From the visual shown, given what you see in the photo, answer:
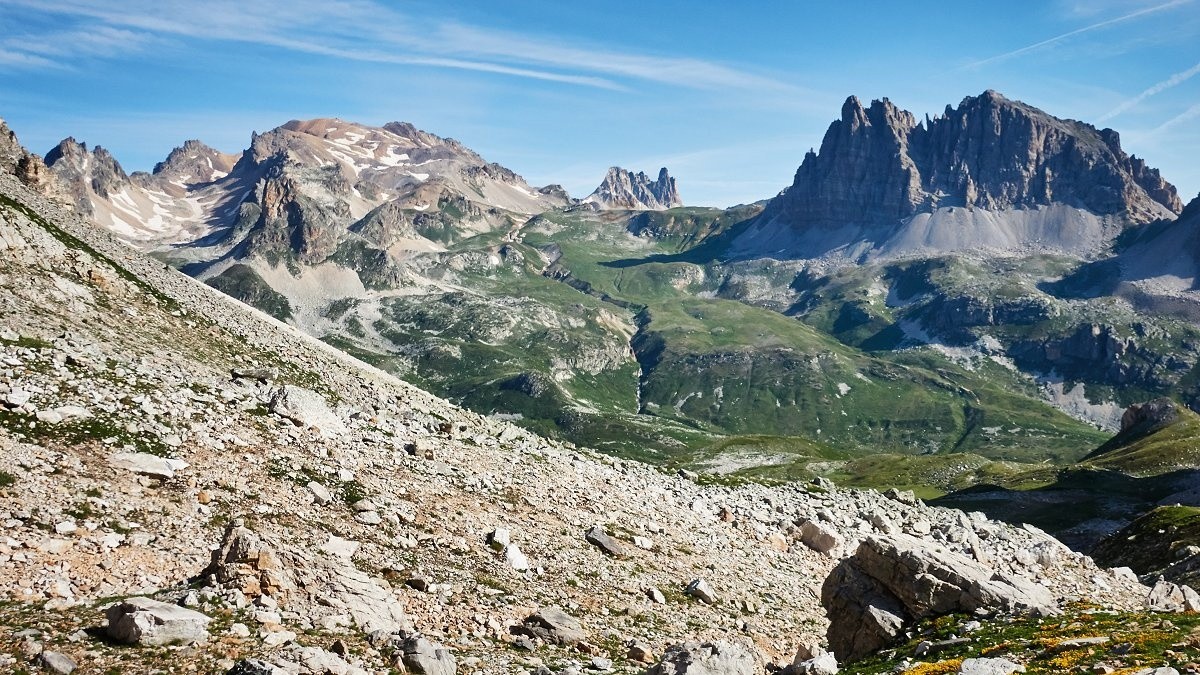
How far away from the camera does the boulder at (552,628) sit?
89.0ft

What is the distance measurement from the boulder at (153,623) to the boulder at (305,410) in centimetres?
1759

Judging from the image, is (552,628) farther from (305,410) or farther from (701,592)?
(305,410)

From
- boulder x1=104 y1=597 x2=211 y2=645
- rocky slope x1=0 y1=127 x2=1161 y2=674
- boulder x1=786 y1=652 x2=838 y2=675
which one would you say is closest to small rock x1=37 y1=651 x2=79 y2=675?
rocky slope x1=0 y1=127 x2=1161 y2=674

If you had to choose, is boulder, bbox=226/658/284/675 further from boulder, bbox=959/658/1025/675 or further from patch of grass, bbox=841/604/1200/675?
boulder, bbox=959/658/1025/675

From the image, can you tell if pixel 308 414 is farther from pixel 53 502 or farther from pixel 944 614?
pixel 944 614

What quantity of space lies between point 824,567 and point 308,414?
29111mm

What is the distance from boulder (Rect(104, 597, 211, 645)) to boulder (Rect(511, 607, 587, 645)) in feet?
33.5

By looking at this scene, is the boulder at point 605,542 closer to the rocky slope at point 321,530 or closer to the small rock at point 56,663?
the rocky slope at point 321,530

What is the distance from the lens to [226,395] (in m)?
38.2

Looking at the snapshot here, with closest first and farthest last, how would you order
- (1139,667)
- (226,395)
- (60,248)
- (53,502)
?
(1139,667), (53,502), (226,395), (60,248)

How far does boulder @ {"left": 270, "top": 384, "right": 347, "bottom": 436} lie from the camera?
38.4m

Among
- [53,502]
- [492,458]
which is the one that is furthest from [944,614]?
[53,502]

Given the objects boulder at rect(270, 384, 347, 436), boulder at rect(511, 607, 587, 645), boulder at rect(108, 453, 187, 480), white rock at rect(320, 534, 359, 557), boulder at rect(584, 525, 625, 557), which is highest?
boulder at rect(270, 384, 347, 436)

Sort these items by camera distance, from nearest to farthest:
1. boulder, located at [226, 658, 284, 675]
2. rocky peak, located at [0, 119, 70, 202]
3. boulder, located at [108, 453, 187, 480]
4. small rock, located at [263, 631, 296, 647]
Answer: boulder, located at [226, 658, 284, 675]
small rock, located at [263, 631, 296, 647]
boulder, located at [108, 453, 187, 480]
rocky peak, located at [0, 119, 70, 202]
